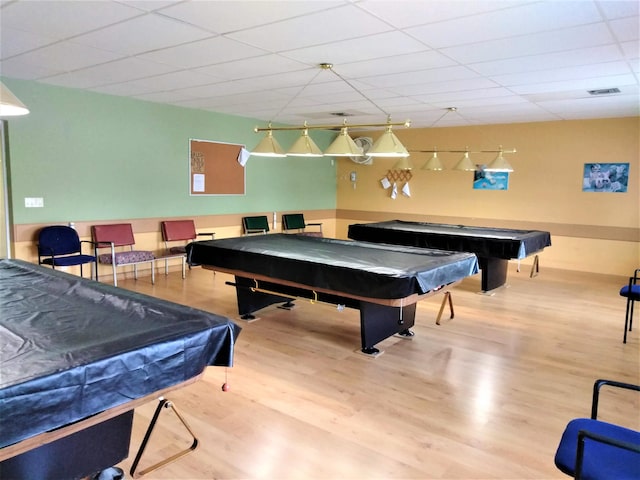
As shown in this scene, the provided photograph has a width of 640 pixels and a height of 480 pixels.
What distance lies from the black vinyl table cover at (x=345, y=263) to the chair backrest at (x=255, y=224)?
2.86 metres

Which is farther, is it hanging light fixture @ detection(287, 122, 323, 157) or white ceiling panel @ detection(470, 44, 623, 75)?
hanging light fixture @ detection(287, 122, 323, 157)

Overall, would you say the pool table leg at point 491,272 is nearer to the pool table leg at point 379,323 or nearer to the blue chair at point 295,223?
the pool table leg at point 379,323

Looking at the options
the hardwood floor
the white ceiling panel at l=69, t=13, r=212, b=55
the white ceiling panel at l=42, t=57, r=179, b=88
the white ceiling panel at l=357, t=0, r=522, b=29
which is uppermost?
the white ceiling panel at l=42, t=57, r=179, b=88

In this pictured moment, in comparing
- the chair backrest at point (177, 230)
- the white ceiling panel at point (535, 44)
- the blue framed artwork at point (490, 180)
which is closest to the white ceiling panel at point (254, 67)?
the white ceiling panel at point (535, 44)

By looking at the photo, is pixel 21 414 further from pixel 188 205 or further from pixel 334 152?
pixel 188 205

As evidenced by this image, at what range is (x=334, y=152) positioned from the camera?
13.4 ft

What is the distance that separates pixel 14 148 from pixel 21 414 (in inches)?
191

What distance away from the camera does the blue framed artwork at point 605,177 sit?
6840 millimetres

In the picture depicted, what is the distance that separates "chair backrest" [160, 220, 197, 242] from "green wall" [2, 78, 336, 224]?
7.5 inches

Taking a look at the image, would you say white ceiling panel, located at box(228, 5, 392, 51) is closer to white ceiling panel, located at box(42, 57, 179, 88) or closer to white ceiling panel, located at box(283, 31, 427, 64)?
white ceiling panel, located at box(283, 31, 427, 64)

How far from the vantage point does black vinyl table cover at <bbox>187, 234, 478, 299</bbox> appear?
333 cm

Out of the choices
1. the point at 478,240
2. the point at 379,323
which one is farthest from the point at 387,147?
the point at 478,240

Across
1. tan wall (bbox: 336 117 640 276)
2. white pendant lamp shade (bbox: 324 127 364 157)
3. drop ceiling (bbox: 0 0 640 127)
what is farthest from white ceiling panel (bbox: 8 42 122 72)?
tan wall (bbox: 336 117 640 276)

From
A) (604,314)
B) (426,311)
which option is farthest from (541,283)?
(426,311)
